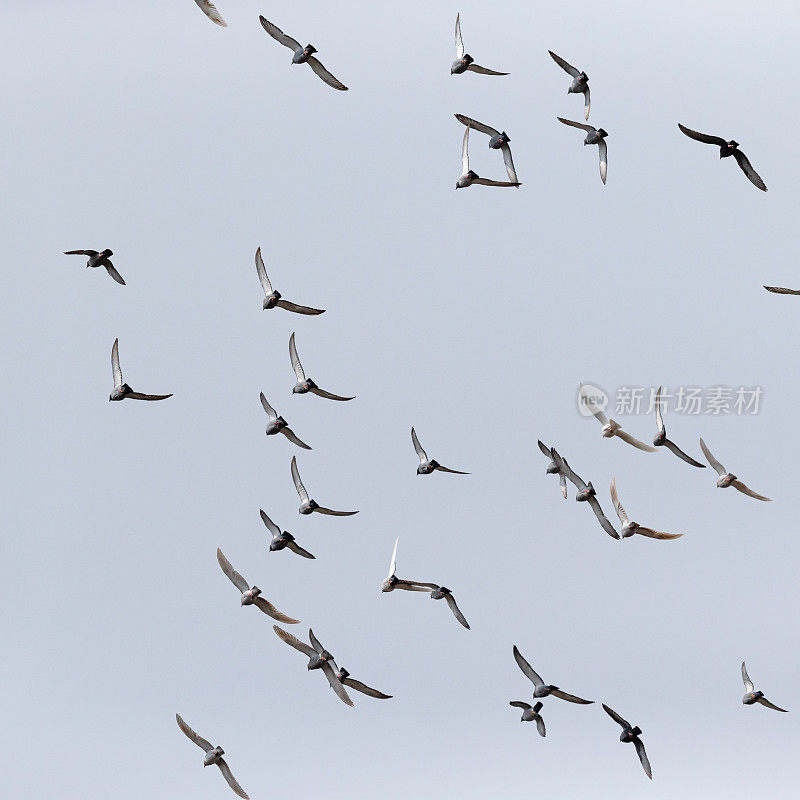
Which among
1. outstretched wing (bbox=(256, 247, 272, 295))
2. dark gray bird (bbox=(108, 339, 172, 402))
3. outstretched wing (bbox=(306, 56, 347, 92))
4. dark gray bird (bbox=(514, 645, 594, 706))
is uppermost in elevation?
outstretched wing (bbox=(306, 56, 347, 92))

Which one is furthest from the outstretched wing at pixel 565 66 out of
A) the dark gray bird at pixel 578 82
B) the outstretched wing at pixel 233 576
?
the outstretched wing at pixel 233 576

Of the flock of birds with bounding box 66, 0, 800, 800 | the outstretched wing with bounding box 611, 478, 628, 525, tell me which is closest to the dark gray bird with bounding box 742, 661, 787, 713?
the flock of birds with bounding box 66, 0, 800, 800

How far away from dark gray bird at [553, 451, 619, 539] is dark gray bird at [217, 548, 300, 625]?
42.4 ft

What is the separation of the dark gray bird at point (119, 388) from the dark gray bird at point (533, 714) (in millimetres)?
20060

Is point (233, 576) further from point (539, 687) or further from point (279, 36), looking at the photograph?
point (279, 36)

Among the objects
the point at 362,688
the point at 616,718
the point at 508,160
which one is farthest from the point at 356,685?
the point at 508,160

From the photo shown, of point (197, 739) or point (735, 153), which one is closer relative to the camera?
point (735, 153)

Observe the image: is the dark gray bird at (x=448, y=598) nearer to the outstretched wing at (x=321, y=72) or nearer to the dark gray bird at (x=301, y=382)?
the dark gray bird at (x=301, y=382)

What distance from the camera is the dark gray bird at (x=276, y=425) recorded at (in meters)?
63.6

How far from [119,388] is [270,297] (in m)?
6.85

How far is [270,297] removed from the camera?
60.5m

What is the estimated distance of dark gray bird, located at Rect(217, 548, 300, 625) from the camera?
6269cm

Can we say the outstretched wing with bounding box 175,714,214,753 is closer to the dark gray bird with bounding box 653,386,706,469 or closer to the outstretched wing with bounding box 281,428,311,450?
the outstretched wing with bounding box 281,428,311,450

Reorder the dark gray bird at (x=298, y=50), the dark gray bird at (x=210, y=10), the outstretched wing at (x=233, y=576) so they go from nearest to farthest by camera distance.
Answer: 1. the dark gray bird at (x=210, y=10)
2. the dark gray bird at (x=298, y=50)
3. the outstretched wing at (x=233, y=576)
